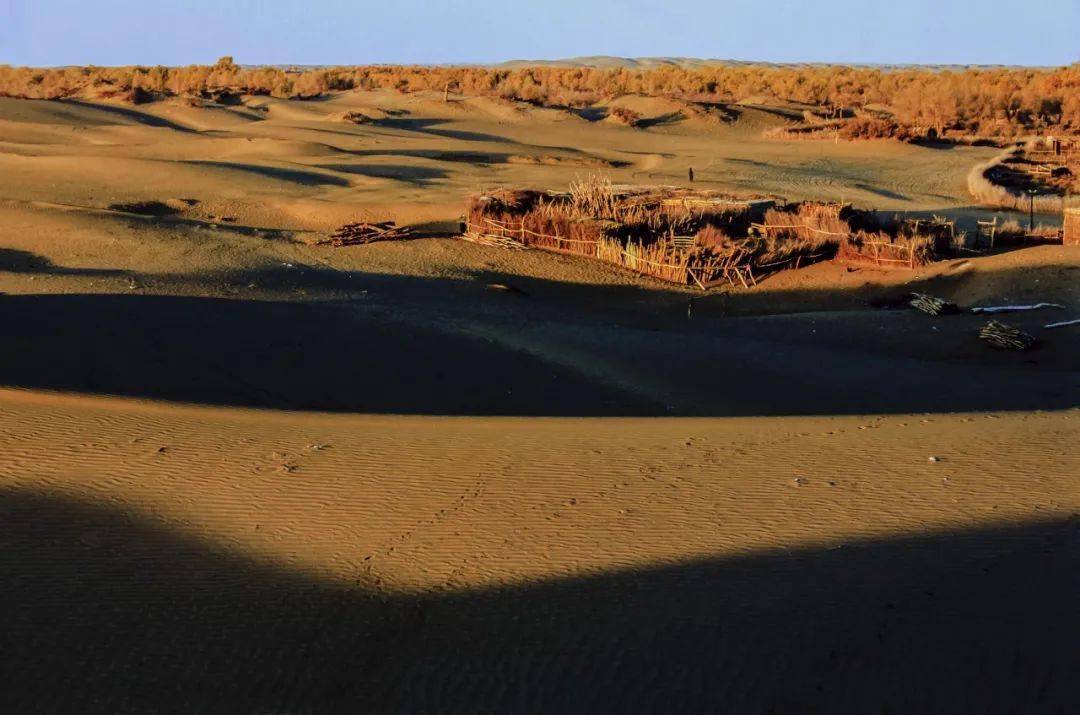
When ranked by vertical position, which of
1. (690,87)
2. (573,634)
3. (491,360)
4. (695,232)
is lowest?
(491,360)

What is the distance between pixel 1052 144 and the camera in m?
39.2

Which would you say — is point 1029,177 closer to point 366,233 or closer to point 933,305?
point 933,305

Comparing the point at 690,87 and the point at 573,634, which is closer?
the point at 573,634

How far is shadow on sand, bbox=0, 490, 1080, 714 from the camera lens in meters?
4.97

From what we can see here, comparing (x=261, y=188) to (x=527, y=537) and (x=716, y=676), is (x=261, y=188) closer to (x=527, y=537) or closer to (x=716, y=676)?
(x=527, y=537)

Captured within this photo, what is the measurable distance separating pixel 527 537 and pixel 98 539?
2387 millimetres

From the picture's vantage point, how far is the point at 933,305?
17.8m

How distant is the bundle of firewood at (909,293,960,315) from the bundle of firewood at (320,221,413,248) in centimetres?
972

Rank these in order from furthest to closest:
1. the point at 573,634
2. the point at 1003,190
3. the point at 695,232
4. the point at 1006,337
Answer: the point at 1003,190 → the point at 695,232 → the point at 1006,337 → the point at 573,634

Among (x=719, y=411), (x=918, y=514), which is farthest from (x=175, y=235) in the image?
(x=918, y=514)

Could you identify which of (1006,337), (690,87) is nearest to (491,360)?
(1006,337)

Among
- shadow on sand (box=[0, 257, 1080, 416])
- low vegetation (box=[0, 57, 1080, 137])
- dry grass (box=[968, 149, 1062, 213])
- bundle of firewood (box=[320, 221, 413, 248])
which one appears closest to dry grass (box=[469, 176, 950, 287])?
bundle of firewood (box=[320, 221, 413, 248])

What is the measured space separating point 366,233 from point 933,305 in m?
10.7

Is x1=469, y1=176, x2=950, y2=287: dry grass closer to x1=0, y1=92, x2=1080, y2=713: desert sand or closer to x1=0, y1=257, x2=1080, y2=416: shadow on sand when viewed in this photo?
x1=0, y1=92, x2=1080, y2=713: desert sand
